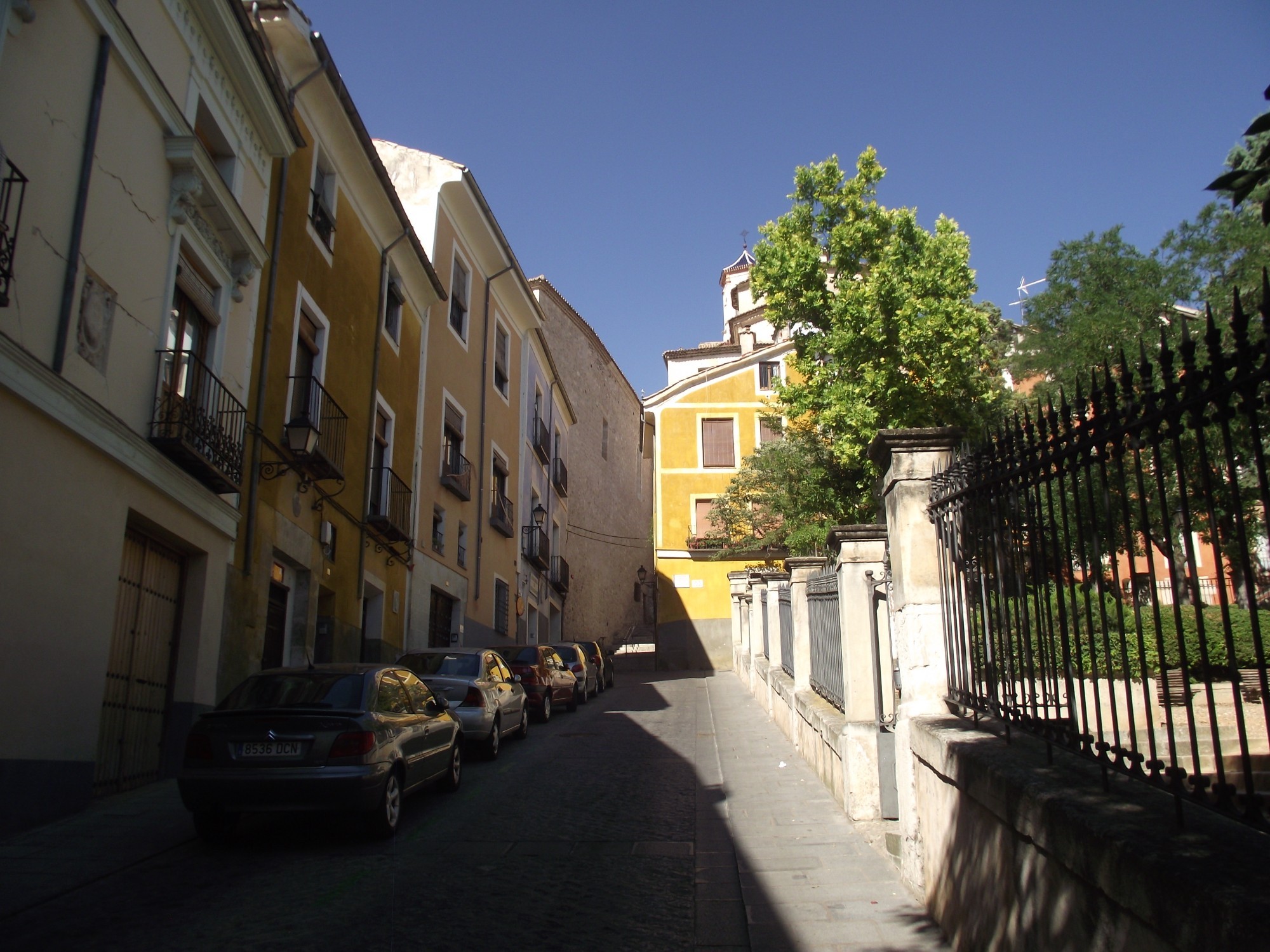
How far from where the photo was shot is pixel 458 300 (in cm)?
2309

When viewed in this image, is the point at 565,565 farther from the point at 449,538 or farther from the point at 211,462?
the point at 211,462

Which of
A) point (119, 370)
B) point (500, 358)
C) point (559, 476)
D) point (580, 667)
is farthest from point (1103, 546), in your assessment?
point (559, 476)

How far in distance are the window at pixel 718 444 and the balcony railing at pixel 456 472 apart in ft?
54.3

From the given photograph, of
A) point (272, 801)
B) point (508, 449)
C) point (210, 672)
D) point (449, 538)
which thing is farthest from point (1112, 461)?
point (508, 449)

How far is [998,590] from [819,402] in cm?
1819

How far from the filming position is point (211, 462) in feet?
34.9

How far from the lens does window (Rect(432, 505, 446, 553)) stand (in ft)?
66.7

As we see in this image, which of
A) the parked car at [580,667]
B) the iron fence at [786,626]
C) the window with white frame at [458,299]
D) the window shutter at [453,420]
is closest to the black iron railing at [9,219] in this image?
the iron fence at [786,626]

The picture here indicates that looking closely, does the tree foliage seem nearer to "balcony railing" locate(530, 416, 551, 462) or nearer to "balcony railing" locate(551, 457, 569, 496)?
"balcony railing" locate(530, 416, 551, 462)

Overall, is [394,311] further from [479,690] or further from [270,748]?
[270,748]

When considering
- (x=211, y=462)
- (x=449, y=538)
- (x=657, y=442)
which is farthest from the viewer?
(x=657, y=442)

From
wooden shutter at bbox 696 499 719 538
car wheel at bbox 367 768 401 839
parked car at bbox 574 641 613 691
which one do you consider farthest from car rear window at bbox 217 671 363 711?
wooden shutter at bbox 696 499 719 538

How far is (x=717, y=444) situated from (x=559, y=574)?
8997mm

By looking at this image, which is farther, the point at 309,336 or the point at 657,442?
the point at 657,442
